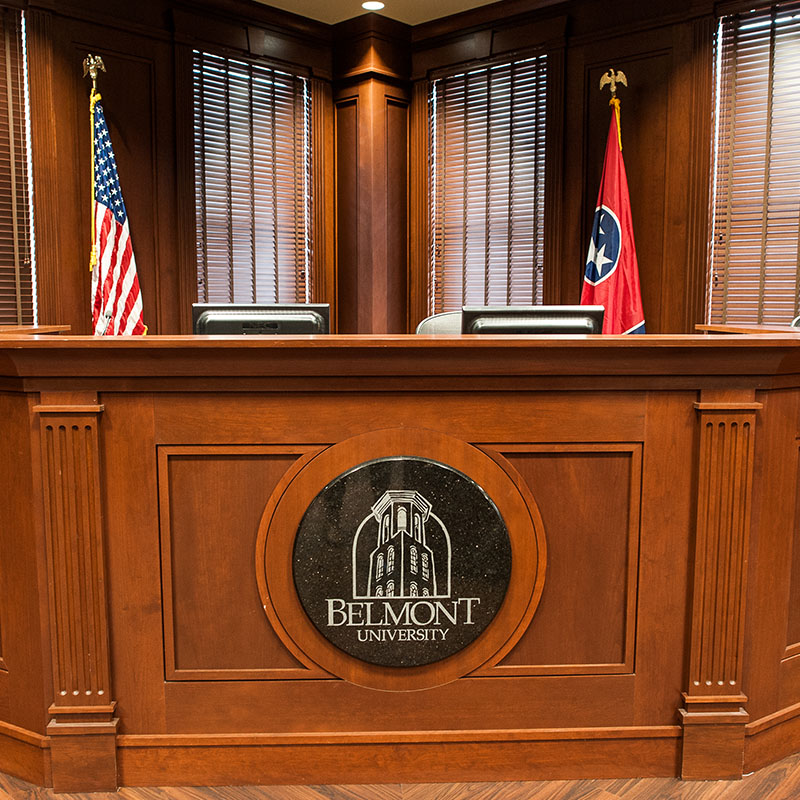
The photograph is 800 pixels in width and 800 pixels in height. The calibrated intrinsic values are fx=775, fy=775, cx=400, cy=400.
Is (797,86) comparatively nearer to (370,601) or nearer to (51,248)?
(370,601)

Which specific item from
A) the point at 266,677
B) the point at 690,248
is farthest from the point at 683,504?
the point at 690,248

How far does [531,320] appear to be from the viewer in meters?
2.10

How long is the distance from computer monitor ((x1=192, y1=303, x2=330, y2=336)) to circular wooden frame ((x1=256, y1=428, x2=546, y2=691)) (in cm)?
76

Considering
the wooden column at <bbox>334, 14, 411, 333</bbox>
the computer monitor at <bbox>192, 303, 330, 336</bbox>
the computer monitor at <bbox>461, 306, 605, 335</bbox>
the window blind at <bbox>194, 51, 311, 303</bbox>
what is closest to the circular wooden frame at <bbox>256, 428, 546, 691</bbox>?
the computer monitor at <bbox>461, 306, 605, 335</bbox>

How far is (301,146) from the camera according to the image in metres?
4.81

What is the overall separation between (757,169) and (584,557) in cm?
278

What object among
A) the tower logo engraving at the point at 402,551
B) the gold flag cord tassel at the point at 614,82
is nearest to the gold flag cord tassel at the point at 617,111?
the gold flag cord tassel at the point at 614,82

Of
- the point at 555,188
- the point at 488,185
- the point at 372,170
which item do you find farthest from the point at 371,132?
the point at 555,188

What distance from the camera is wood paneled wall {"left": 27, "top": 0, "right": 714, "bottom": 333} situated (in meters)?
3.84

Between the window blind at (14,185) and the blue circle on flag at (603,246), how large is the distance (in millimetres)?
2864

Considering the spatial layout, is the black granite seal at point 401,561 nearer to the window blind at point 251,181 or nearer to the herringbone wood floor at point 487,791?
the herringbone wood floor at point 487,791

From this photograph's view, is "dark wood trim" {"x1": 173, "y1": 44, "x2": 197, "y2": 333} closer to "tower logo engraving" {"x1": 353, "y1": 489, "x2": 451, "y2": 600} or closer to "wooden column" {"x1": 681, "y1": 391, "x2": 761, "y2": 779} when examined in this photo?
"tower logo engraving" {"x1": 353, "y1": 489, "x2": 451, "y2": 600}

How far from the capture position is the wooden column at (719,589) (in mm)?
1720

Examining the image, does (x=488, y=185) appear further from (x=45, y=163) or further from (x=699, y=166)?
(x=45, y=163)
